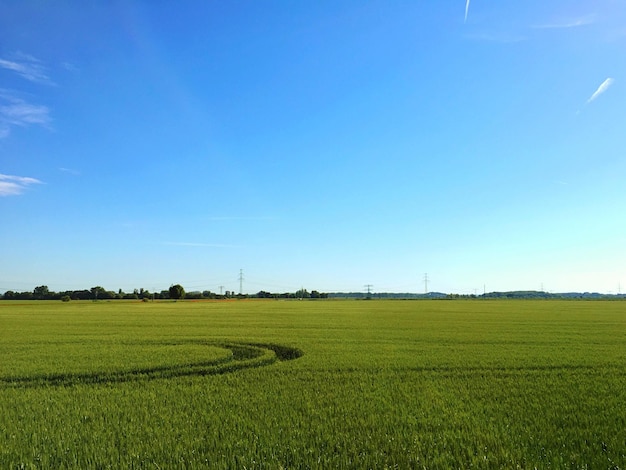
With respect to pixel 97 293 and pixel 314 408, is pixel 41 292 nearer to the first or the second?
pixel 97 293

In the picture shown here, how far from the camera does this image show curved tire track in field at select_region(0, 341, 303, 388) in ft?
47.5

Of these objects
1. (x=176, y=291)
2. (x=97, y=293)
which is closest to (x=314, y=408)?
(x=176, y=291)

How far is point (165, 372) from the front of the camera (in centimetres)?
1603

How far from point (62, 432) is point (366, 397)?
287 inches

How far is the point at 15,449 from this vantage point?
8.12 m

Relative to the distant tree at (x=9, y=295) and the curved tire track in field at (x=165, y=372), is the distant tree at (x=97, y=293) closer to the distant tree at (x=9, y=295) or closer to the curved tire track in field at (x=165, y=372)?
the distant tree at (x=9, y=295)

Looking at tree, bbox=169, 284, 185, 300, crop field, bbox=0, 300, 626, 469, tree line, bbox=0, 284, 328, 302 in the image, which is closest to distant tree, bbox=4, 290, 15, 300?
tree line, bbox=0, 284, 328, 302

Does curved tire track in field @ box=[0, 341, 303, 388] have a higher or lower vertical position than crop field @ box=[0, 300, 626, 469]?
lower

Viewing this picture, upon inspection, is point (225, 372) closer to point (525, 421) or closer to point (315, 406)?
point (315, 406)

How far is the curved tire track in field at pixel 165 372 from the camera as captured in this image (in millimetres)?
14477

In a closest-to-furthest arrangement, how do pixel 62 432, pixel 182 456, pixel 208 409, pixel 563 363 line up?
1. pixel 182 456
2. pixel 62 432
3. pixel 208 409
4. pixel 563 363

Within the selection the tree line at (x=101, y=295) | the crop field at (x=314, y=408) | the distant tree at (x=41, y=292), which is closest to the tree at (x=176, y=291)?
the tree line at (x=101, y=295)

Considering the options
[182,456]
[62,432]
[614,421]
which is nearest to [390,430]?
[182,456]

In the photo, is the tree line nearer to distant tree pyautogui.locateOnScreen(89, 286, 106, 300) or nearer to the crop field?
distant tree pyautogui.locateOnScreen(89, 286, 106, 300)
